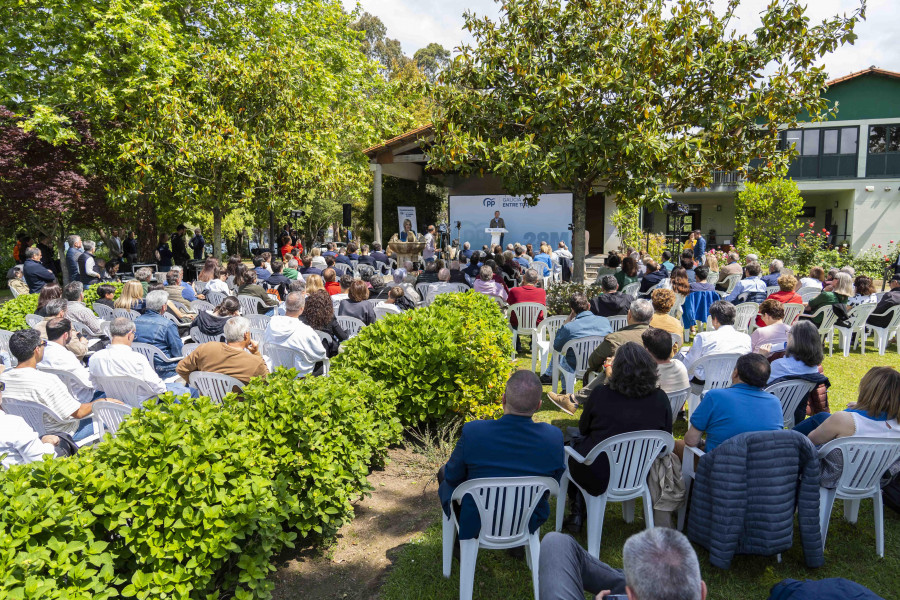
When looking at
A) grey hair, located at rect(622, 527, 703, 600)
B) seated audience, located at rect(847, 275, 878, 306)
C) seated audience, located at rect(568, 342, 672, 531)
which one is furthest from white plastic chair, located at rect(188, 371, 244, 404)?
seated audience, located at rect(847, 275, 878, 306)

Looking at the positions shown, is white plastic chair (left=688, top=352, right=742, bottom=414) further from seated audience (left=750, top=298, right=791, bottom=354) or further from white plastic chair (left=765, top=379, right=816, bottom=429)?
white plastic chair (left=765, top=379, right=816, bottom=429)

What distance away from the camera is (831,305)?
291 inches

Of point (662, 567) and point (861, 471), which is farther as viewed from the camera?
point (861, 471)

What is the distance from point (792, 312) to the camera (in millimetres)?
7445

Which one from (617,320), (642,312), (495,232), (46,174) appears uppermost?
(46,174)

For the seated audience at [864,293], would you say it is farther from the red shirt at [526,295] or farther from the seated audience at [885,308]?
the red shirt at [526,295]


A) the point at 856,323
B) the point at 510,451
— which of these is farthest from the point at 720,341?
the point at 856,323

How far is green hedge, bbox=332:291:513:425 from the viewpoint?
15.4 ft

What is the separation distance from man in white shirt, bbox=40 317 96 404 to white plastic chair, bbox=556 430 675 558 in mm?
3777

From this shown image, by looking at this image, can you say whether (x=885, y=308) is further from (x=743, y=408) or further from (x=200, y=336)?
(x=200, y=336)

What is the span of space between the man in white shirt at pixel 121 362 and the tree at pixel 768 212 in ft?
62.5

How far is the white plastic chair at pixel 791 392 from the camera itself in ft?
13.4

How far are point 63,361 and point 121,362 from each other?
0.57 metres

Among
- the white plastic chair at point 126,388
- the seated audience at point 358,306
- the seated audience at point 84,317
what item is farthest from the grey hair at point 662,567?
the seated audience at point 84,317
